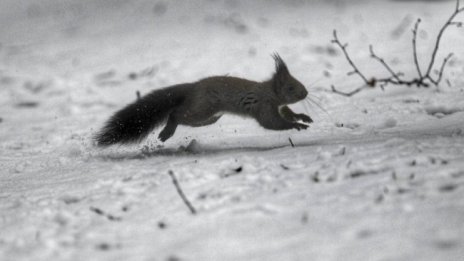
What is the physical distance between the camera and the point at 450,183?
9.28 feet

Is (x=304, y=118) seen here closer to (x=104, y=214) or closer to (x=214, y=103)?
(x=214, y=103)

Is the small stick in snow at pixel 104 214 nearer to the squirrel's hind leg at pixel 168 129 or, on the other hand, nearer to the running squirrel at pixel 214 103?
the running squirrel at pixel 214 103

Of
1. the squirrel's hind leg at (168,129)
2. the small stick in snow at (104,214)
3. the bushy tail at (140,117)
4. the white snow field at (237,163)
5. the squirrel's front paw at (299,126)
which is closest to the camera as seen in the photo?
the white snow field at (237,163)

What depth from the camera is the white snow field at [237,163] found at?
250 cm

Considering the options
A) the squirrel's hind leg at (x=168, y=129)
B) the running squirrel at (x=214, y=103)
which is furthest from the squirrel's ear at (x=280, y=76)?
the squirrel's hind leg at (x=168, y=129)

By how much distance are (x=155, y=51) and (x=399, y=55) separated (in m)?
4.05

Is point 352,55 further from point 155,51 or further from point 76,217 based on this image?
point 76,217

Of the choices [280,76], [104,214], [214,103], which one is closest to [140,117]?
[214,103]

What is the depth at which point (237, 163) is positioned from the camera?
3.83m

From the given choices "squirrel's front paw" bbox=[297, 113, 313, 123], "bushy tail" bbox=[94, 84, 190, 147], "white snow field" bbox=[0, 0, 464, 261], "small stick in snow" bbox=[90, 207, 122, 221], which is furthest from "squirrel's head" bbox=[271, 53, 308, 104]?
"small stick in snow" bbox=[90, 207, 122, 221]

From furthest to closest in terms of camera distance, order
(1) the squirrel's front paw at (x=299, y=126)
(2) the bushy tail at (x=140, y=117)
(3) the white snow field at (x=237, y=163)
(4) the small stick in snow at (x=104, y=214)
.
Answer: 1. (1) the squirrel's front paw at (x=299, y=126)
2. (2) the bushy tail at (x=140, y=117)
3. (4) the small stick in snow at (x=104, y=214)
4. (3) the white snow field at (x=237, y=163)

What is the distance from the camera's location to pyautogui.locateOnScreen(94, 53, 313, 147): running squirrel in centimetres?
489

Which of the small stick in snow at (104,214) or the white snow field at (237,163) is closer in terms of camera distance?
the white snow field at (237,163)

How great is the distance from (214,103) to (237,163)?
1.31 metres
